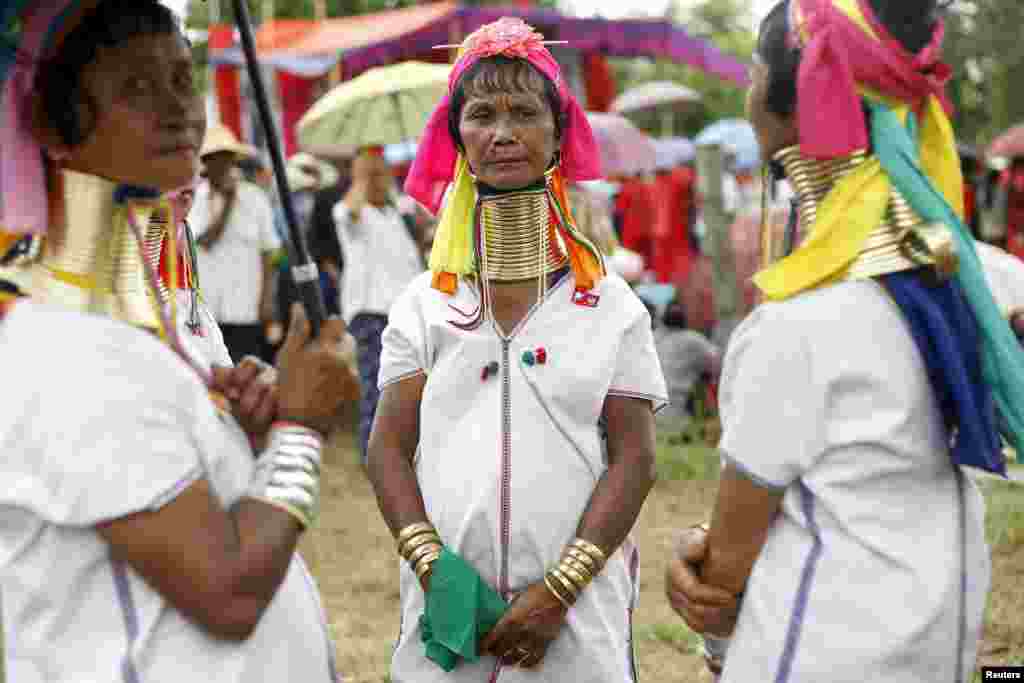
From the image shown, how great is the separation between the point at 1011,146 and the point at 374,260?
31.9ft

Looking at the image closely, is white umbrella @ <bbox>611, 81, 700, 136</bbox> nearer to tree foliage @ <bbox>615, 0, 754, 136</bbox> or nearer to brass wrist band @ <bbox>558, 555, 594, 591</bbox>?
tree foliage @ <bbox>615, 0, 754, 136</bbox>

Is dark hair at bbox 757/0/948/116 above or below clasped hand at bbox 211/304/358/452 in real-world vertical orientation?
above

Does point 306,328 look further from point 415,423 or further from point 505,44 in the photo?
point 505,44

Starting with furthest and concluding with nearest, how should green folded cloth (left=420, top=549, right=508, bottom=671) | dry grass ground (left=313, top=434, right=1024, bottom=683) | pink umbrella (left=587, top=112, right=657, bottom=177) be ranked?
pink umbrella (left=587, top=112, right=657, bottom=177) < dry grass ground (left=313, top=434, right=1024, bottom=683) < green folded cloth (left=420, top=549, right=508, bottom=671)

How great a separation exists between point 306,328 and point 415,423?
940mm

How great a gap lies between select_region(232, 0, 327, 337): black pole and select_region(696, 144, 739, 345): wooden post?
8.99 metres

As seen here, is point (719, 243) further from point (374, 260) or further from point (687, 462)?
point (374, 260)

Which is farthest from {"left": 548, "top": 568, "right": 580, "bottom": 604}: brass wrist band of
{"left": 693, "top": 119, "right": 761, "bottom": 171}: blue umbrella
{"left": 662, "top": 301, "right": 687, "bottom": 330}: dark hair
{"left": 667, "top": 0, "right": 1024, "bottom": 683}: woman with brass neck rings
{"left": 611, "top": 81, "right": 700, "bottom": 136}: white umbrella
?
{"left": 611, "top": 81, "right": 700, "bottom": 136}: white umbrella

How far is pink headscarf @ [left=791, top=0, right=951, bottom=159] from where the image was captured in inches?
81.9

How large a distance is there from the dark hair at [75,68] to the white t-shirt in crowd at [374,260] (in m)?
5.77

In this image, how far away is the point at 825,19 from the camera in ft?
6.93

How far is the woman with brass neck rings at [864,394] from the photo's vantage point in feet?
6.81

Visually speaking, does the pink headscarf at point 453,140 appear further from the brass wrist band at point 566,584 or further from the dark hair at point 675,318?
the dark hair at point 675,318

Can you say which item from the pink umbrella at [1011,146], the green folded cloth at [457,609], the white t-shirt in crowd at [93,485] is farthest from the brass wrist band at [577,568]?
the pink umbrella at [1011,146]
